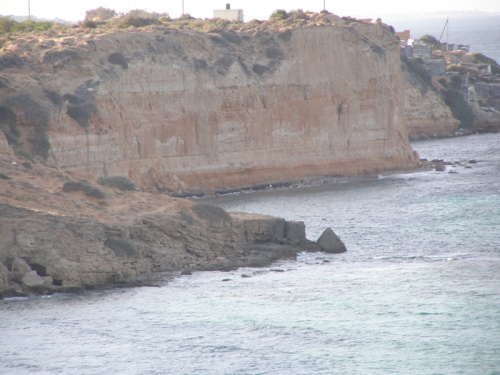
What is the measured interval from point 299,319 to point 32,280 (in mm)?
8009

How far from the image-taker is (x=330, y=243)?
98.4ft

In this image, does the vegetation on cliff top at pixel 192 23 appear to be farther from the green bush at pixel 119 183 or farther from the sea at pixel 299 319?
the sea at pixel 299 319

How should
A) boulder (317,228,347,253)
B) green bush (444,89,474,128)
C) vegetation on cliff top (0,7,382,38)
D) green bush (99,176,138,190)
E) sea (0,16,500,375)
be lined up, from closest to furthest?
sea (0,16,500,375)
boulder (317,228,347,253)
green bush (99,176,138,190)
vegetation on cliff top (0,7,382,38)
green bush (444,89,474,128)

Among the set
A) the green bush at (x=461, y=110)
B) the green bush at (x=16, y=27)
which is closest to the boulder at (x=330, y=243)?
the green bush at (x=16, y=27)

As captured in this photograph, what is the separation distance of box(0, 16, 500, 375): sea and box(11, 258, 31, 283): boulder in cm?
74

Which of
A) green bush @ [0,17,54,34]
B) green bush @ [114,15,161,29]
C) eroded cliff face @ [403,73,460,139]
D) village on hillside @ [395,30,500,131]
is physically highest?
green bush @ [0,17,54,34]

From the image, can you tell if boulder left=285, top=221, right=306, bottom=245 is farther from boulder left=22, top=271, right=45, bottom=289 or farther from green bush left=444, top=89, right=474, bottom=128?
green bush left=444, top=89, right=474, bottom=128

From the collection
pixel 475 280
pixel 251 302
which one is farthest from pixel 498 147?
pixel 251 302

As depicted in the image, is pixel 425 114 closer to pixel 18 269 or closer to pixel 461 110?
pixel 461 110

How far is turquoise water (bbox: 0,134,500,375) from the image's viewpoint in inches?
749

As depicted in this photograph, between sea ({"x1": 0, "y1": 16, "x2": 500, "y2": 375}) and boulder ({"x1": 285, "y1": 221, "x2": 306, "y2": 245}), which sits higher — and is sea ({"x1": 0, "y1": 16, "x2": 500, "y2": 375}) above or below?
below

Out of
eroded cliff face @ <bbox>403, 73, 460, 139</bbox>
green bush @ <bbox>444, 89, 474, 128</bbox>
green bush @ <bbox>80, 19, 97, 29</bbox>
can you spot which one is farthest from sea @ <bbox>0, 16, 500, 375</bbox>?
green bush @ <bbox>444, 89, 474, 128</bbox>

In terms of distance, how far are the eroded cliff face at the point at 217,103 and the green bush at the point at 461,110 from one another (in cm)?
2647

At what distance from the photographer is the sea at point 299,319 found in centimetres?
1902
